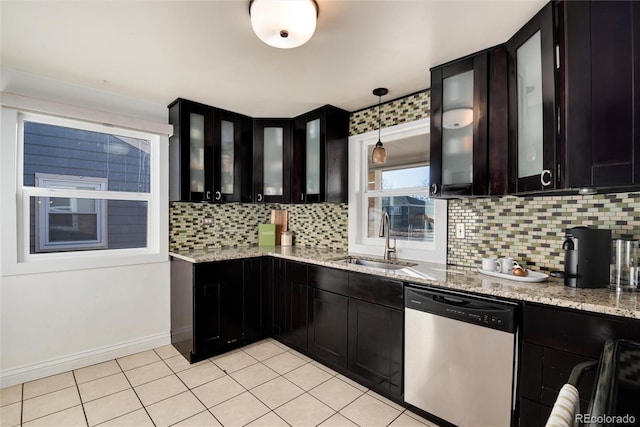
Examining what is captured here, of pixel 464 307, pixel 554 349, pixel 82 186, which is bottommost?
pixel 554 349

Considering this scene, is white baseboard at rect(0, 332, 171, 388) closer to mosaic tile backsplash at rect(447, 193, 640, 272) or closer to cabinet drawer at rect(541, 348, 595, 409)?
mosaic tile backsplash at rect(447, 193, 640, 272)

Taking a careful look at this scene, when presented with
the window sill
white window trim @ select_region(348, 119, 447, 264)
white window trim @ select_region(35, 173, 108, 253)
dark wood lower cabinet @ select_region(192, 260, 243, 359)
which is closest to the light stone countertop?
white window trim @ select_region(348, 119, 447, 264)

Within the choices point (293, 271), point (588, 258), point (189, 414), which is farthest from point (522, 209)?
point (189, 414)

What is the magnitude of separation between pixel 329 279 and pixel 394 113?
5.26ft

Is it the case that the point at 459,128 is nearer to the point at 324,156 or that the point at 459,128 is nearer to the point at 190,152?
the point at 324,156

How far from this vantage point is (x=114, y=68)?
87.5 inches

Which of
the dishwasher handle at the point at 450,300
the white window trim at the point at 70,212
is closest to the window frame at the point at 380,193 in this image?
the dishwasher handle at the point at 450,300

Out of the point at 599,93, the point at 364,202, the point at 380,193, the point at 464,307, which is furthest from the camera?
the point at 364,202

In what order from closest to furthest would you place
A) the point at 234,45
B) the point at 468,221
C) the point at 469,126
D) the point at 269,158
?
the point at 234,45, the point at 469,126, the point at 468,221, the point at 269,158

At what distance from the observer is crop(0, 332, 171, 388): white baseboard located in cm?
229

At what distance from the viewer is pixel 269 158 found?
3439 mm

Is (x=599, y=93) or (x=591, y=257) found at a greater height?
(x=599, y=93)

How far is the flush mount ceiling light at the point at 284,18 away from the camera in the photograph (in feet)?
4.71

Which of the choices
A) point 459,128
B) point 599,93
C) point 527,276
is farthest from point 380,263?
point 599,93
